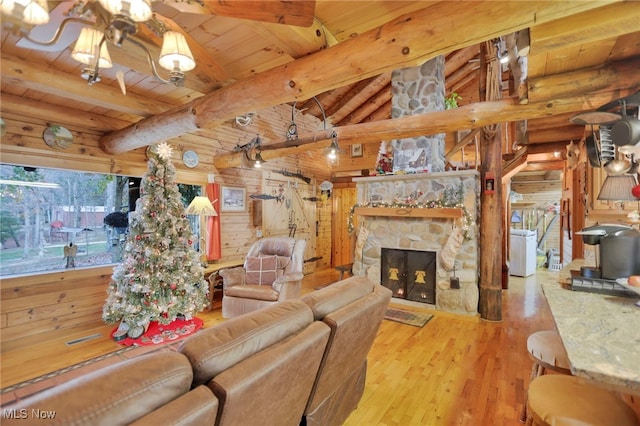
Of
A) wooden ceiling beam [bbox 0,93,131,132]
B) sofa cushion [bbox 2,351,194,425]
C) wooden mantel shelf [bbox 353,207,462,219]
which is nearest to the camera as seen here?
sofa cushion [bbox 2,351,194,425]

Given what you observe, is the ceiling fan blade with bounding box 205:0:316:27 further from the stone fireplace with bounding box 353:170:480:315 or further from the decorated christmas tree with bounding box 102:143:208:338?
the stone fireplace with bounding box 353:170:480:315

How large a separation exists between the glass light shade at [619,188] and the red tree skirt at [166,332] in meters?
4.10

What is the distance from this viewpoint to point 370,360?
2.82 meters

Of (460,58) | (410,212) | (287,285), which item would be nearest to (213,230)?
(287,285)

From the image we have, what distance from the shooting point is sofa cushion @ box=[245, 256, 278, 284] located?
4.05 meters

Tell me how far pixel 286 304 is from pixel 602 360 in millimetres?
1206

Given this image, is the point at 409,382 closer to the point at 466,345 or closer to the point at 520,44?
the point at 466,345

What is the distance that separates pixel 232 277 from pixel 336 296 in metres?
2.63

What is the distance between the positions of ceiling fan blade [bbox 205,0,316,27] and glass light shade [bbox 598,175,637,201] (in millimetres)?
2341

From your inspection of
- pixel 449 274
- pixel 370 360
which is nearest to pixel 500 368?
pixel 370 360

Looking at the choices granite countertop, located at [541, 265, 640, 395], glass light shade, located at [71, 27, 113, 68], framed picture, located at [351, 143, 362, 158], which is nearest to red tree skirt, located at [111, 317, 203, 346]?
glass light shade, located at [71, 27, 113, 68]

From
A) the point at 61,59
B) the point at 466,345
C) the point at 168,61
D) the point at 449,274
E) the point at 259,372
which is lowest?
the point at 466,345

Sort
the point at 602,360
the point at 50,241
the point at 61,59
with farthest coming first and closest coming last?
the point at 50,241 → the point at 61,59 → the point at 602,360

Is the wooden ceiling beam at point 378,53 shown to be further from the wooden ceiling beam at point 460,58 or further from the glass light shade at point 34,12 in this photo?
the wooden ceiling beam at point 460,58
